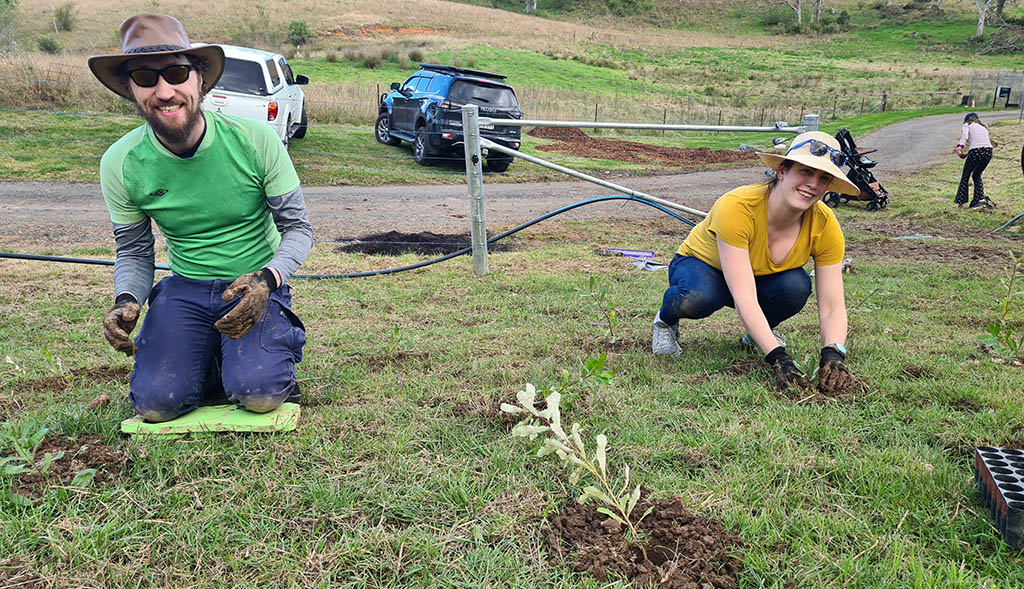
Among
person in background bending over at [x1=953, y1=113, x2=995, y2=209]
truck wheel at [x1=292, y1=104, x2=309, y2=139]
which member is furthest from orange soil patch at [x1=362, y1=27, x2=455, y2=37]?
person in background bending over at [x1=953, y1=113, x2=995, y2=209]

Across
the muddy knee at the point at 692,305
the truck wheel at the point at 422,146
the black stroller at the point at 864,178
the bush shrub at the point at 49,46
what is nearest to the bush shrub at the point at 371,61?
the truck wheel at the point at 422,146

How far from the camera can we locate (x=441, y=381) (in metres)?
3.20

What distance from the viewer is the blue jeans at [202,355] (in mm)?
2664

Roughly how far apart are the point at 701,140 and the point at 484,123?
20.3 metres

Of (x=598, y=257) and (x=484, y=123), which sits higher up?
(x=484, y=123)

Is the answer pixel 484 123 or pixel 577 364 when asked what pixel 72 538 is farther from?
pixel 484 123

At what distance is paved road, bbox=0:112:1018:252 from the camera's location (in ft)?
24.2

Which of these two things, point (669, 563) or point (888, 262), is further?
point (888, 262)

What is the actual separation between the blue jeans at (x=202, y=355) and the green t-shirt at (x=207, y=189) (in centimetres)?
14

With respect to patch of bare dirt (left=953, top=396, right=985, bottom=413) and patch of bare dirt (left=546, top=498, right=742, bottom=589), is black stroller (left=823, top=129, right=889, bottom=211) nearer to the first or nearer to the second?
patch of bare dirt (left=953, top=396, right=985, bottom=413)

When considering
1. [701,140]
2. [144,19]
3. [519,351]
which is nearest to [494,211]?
[519,351]

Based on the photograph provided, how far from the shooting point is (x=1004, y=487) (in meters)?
2.00

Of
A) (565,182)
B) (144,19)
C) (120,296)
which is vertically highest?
(144,19)

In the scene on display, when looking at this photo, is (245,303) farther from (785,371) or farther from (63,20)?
(63,20)
